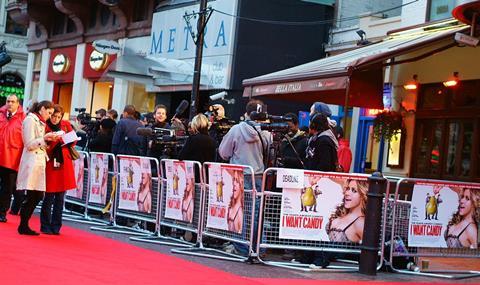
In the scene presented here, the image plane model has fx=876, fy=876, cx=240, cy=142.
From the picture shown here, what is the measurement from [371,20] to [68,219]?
31.1ft

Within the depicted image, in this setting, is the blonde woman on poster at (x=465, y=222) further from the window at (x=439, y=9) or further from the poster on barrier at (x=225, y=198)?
the window at (x=439, y=9)

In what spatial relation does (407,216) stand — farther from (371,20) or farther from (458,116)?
(371,20)

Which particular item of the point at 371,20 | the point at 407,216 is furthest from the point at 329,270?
the point at 371,20

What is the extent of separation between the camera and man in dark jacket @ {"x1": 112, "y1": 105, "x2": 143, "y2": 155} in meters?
15.1

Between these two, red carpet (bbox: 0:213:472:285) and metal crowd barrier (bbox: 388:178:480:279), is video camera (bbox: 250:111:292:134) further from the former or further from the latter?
red carpet (bbox: 0:213:472:285)

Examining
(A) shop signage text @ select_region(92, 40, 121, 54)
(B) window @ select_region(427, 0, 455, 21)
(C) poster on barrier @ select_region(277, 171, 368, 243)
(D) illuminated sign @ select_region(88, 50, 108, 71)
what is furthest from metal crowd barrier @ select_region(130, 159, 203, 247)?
(D) illuminated sign @ select_region(88, 50, 108, 71)

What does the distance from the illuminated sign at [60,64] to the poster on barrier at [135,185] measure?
880 inches

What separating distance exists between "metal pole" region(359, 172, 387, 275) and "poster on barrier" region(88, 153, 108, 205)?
5.59 m

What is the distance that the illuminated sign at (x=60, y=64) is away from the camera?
1398 inches

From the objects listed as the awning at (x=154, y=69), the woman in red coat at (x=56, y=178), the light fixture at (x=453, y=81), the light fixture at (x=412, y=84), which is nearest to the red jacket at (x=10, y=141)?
the woman in red coat at (x=56, y=178)

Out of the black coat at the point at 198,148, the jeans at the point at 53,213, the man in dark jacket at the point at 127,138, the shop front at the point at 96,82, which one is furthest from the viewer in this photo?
the shop front at the point at 96,82

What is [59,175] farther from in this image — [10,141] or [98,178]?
[98,178]

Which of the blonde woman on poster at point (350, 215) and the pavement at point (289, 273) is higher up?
the blonde woman on poster at point (350, 215)

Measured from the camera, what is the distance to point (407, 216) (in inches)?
435
